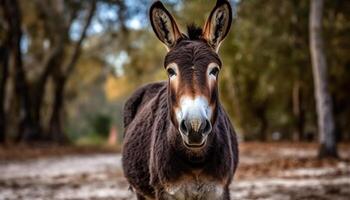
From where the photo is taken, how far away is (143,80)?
43.1m

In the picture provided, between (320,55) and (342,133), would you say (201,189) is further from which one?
(342,133)

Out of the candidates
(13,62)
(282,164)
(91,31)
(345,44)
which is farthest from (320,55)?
(91,31)

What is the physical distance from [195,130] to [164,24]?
43.3 inches

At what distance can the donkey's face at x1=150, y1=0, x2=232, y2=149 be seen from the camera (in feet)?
13.2

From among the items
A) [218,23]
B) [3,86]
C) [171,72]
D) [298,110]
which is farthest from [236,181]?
[298,110]

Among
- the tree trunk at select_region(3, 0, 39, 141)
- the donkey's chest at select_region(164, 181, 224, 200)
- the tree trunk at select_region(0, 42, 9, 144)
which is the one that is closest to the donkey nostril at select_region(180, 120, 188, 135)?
the donkey's chest at select_region(164, 181, 224, 200)

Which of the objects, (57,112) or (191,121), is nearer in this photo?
(191,121)

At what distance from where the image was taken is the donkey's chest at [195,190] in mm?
4637

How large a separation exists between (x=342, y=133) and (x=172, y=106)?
35300mm

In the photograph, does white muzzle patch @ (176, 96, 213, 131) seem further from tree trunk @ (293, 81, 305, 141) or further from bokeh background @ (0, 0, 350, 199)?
tree trunk @ (293, 81, 305, 141)

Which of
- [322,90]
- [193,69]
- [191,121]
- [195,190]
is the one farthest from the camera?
[322,90]

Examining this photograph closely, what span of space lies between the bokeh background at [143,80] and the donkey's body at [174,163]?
13.5ft

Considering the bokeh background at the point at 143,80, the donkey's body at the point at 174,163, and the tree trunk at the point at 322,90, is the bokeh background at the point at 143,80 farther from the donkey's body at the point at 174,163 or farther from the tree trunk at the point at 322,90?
the donkey's body at the point at 174,163

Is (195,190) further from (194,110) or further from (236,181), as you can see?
(236,181)
